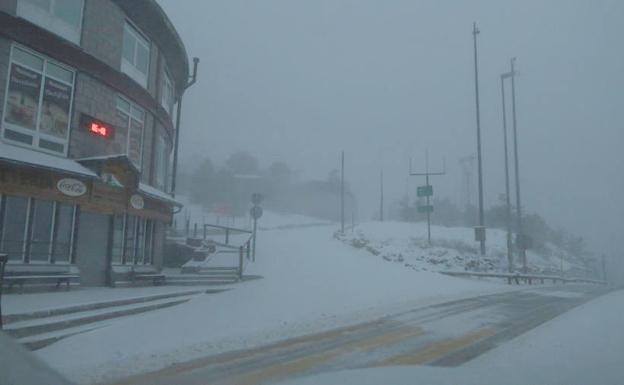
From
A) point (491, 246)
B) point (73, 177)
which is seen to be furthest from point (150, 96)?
point (491, 246)

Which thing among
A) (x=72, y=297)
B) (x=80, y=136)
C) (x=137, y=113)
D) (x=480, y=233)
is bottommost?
(x=72, y=297)

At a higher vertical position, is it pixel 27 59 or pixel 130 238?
pixel 27 59

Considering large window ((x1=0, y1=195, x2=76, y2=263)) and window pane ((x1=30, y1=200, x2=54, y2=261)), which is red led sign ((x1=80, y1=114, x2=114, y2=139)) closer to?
large window ((x1=0, y1=195, x2=76, y2=263))

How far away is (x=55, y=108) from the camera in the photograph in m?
13.7

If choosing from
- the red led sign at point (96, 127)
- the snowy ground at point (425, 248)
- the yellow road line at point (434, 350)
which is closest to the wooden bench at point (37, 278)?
the red led sign at point (96, 127)

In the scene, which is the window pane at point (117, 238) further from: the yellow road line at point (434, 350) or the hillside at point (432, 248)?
the hillside at point (432, 248)

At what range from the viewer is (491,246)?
49875 millimetres

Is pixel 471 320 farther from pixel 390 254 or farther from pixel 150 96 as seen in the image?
pixel 390 254

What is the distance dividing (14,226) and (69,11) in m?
6.53

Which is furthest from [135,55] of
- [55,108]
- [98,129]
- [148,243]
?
[148,243]

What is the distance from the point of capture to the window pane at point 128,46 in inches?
659

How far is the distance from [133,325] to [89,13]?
9.93m

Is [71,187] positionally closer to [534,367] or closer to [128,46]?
[128,46]

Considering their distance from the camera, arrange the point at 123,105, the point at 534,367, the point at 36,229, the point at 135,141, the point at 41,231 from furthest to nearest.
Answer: the point at 135,141 < the point at 123,105 < the point at 41,231 < the point at 36,229 < the point at 534,367
